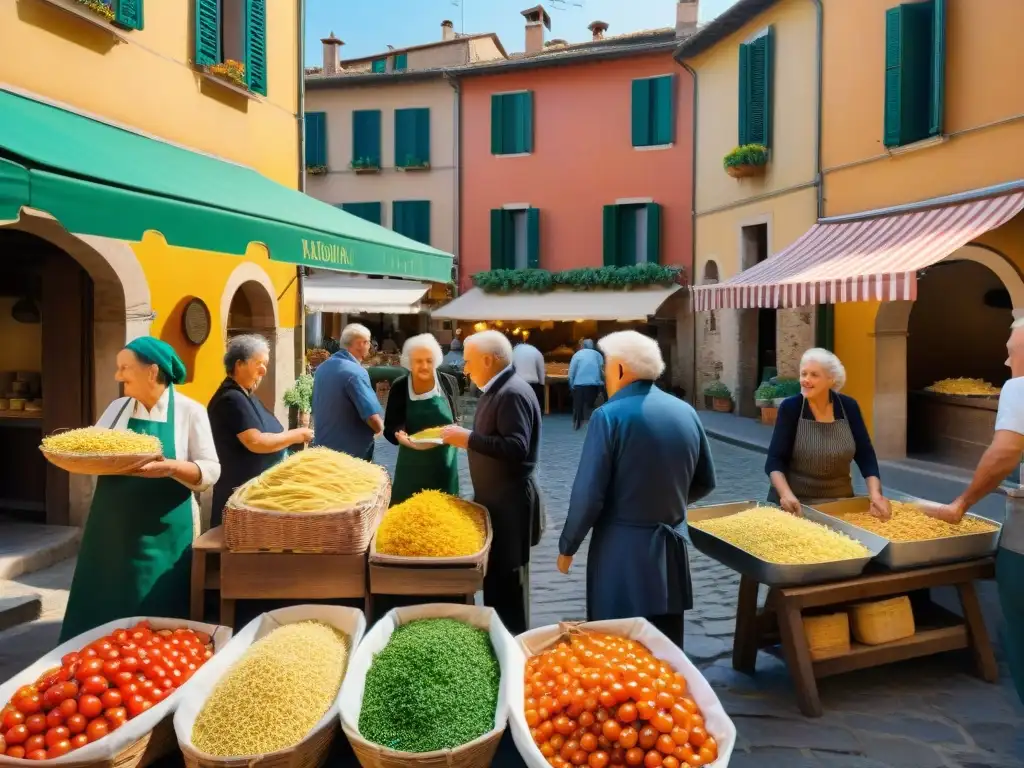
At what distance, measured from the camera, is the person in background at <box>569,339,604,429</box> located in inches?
569

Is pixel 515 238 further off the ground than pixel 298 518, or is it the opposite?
pixel 515 238

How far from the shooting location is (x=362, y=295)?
17953mm

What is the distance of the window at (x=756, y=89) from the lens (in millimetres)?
13570

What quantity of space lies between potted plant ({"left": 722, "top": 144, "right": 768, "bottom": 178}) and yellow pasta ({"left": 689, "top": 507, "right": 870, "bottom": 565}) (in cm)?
1098

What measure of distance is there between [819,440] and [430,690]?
2.72 m

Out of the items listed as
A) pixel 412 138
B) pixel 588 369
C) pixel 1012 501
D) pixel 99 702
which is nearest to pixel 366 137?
pixel 412 138

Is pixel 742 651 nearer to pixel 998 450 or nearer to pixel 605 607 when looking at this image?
pixel 605 607

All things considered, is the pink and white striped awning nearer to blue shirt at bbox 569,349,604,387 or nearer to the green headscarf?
blue shirt at bbox 569,349,604,387

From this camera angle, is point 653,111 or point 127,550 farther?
point 653,111

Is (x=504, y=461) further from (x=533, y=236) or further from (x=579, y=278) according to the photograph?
(x=533, y=236)

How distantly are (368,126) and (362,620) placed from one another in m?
19.1

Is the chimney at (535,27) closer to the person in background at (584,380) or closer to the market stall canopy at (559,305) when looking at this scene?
the market stall canopy at (559,305)

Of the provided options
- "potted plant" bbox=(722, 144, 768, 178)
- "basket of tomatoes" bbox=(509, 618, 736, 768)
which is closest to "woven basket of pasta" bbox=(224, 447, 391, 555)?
"basket of tomatoes" bbox=(509, 618, 736, 768)

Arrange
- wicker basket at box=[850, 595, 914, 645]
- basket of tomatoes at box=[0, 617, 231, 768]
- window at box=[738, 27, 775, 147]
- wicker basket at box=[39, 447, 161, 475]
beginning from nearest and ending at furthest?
basket of tomatoes at box=[0, 617, 231, 768] < wicker basket at box=[39, 447, 161, 475] < wicker basket at box=[850, 595, 914, 645] < window at box=[738, 27, 775, 147]
